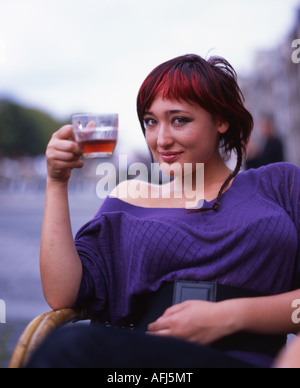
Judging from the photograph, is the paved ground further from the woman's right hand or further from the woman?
the woman's right hand

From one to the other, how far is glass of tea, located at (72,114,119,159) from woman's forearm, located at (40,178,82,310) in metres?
0.19

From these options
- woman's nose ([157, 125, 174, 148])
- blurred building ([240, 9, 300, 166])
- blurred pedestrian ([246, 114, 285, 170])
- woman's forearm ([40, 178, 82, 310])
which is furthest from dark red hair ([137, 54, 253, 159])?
blurred building ([240, 9, 300, 166])

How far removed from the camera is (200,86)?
6.77 feet

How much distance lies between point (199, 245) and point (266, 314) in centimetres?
33

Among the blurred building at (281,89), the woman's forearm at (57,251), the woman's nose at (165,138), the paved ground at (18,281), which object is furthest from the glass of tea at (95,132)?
the blurred building at (281,89)

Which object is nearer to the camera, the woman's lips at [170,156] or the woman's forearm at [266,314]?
the woman's forearm at [266,314]

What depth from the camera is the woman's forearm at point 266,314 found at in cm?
173

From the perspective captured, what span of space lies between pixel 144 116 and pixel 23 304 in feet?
12.1

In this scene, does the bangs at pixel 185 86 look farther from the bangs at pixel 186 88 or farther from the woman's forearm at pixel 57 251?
the woman's forearm at pixel 57 251

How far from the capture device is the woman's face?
6.75ft

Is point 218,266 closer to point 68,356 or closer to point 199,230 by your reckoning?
point 199,230

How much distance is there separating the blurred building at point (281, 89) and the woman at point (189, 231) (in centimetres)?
4092

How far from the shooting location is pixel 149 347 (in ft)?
4.25
